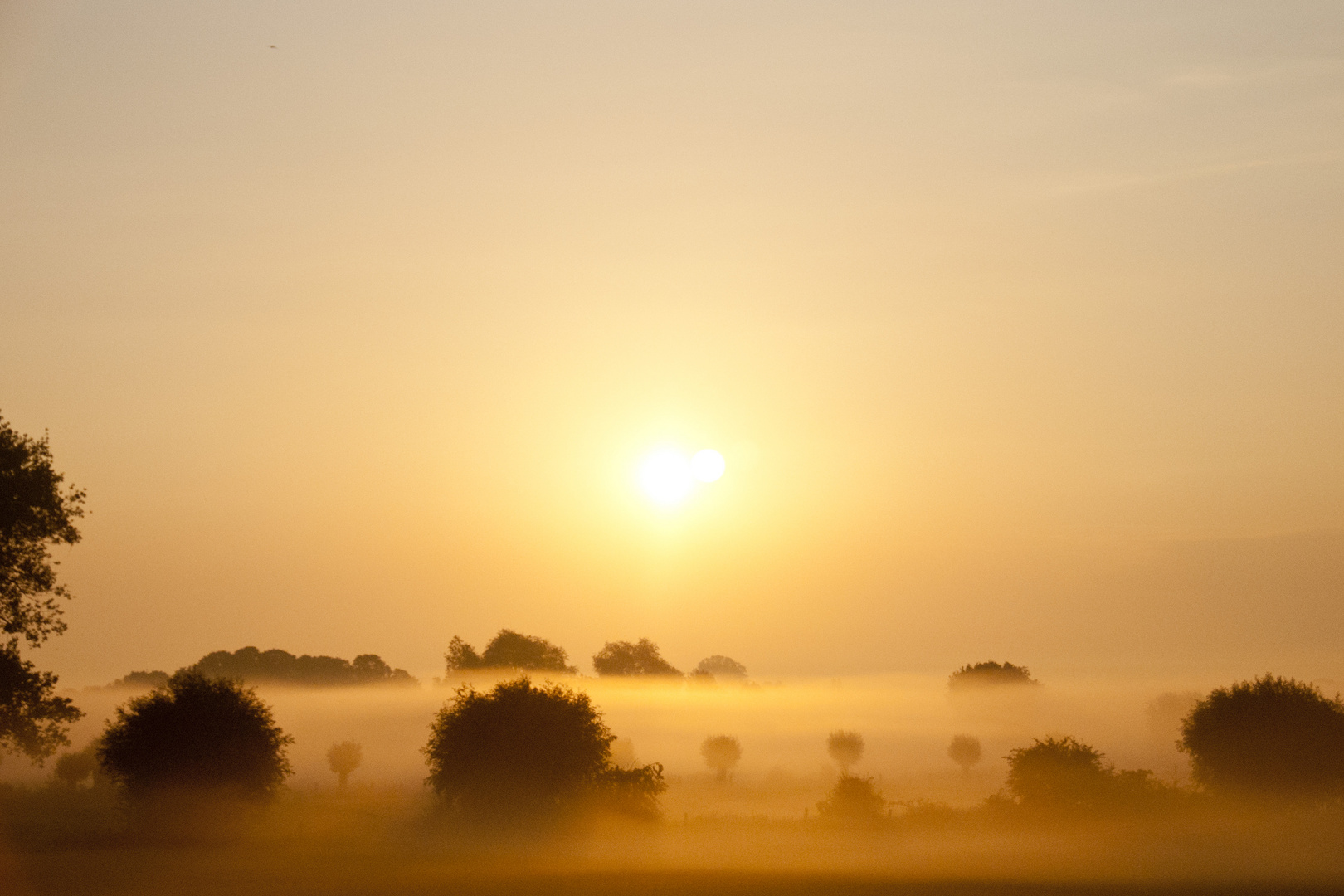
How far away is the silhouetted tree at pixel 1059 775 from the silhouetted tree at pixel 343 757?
277 ft

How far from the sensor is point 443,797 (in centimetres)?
7831

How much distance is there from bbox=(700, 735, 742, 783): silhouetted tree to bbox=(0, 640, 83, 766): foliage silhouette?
117 metres

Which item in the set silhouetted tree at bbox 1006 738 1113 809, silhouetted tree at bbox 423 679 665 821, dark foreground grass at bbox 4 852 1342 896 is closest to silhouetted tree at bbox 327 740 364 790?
silhouetted tree at bbox 423 679 665 821

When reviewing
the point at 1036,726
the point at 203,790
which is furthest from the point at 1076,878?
the point at 1036,726

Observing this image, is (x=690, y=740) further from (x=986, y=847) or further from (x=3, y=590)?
(x=3, y=590)

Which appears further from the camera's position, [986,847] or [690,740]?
[690,740]

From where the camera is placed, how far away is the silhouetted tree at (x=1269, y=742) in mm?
83125

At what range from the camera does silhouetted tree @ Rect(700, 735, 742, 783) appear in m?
170

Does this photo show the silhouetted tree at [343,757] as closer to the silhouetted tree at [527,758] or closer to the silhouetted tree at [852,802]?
the silhouetted tree at [527,758]

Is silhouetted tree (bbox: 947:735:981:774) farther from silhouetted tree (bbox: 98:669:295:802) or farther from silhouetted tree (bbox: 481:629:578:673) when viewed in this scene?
silhouetted tree (bbox: 98:669:295:802)

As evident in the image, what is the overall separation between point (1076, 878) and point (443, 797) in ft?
125

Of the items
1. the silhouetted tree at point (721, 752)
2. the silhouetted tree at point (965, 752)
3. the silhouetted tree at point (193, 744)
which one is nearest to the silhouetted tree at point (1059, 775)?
the silhouetted tree at point (193, 744)

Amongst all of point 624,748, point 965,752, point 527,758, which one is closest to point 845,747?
point 965,752

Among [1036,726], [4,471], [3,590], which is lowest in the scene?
[3,590]
